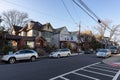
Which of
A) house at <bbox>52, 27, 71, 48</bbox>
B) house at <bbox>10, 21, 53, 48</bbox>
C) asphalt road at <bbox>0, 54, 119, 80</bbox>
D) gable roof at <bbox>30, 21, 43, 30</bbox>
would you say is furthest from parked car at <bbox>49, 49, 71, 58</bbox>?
house at <bbox>52, 27, 71, 48</bbox>

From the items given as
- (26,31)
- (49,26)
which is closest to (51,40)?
(49,26)

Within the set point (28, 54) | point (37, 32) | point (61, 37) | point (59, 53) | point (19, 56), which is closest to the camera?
point (19, 56)

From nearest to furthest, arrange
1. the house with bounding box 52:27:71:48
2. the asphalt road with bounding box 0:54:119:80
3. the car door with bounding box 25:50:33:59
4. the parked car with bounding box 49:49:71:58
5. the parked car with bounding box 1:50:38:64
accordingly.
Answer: the asphalt road with bounding box 0:54:119:80 < the parked car with bounding box 1:50:38:64 < the car door with bounding box 25:50:33:59 < the parked car with bounding box 49:49:71:58 < the house with bounding box 52:27:71:48

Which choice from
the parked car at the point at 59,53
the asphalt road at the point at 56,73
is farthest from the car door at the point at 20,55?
the parked car at the point at 59,53

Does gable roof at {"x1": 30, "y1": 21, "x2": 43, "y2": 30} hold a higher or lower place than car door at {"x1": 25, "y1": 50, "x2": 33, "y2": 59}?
higher

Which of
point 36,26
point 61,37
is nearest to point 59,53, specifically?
point 36,26

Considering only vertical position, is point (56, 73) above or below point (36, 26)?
below

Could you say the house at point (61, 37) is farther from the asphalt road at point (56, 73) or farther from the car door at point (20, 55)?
the asphalt road at point (56, 73)

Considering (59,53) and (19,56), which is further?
(59,53)

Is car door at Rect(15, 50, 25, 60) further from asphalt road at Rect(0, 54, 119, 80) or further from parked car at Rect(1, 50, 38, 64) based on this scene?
asphalt road at Rect(0, 54, 119, 80)

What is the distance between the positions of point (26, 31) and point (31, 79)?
137 feet

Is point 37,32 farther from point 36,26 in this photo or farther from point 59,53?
point 59,53

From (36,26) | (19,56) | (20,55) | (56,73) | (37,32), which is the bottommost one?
(56,73)

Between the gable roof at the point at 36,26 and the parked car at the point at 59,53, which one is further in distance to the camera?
the gable roof at the point at 36,26
